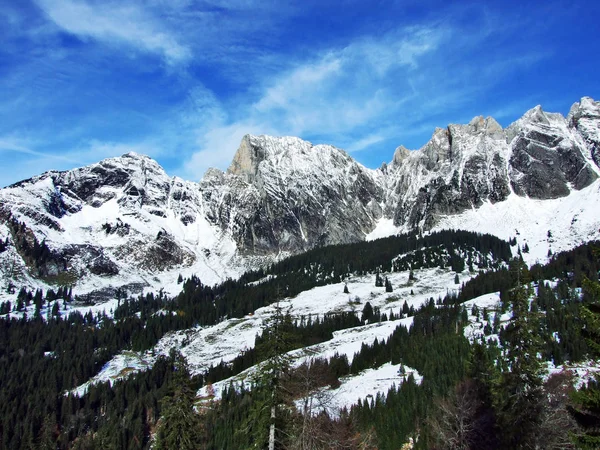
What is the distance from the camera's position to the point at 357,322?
182m

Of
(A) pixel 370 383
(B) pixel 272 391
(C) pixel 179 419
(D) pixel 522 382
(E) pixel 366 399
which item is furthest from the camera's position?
(A) pixel 370 383

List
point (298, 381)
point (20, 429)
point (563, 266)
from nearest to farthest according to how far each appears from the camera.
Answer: point (298, 381)
point (20, 429)
point (563, 266)

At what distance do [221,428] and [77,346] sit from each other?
10655cm

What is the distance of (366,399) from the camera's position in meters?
102

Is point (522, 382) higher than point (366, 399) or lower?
lower

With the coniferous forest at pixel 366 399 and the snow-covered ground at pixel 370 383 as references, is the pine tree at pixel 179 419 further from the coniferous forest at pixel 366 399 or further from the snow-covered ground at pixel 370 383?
the snow-covered ground at pixel 370 383

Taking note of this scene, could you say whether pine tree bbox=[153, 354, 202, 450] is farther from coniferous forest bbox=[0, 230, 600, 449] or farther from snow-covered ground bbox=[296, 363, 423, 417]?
snow-covered ground bbox=[296, 363, 423, 417]

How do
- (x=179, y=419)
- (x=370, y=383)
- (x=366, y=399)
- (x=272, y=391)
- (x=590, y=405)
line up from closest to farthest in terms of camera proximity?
1. (x=590, y=405)
2. (x=272, y=391)
3. (x=179, y=419)
4. (x=366, y=399)
5. (x=370, y=383)

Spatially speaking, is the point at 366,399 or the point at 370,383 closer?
the point at 366,399

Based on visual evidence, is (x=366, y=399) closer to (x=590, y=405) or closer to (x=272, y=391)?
(x=272, y=391)

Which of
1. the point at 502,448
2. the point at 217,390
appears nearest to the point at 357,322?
the point at 217,390

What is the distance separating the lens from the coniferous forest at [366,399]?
3092 centimetres

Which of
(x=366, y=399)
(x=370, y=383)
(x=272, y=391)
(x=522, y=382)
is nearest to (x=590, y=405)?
(x=522, y=382)

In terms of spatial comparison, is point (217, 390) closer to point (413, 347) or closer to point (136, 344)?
point (413, 347)
